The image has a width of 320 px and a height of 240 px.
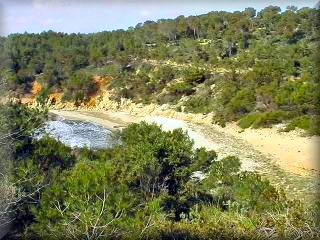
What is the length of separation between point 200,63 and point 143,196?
1644 centimetres

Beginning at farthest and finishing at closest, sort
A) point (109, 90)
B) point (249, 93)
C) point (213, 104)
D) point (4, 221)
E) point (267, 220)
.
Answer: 1. point (109, 90)
2. point (213, 104)
3. point (249, 93)
4. point (267, 220)
5. point (4, 221)

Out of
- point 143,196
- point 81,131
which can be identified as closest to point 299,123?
point 81,131

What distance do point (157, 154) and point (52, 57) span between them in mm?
15891

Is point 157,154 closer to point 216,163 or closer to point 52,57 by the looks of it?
point 216,163

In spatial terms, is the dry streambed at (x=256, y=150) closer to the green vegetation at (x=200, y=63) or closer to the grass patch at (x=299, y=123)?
the grass patch at (x=299, y=123)

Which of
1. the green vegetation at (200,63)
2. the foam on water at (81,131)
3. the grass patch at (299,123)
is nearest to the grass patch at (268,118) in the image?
the green vegetation at (200,63)

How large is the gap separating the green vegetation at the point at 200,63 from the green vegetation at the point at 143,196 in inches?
251

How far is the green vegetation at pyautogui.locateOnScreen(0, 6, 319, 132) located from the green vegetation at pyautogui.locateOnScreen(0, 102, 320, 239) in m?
6.38

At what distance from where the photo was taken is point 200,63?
20297 millimetres

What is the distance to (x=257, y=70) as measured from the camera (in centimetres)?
1568

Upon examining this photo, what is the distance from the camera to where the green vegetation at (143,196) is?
2.26 metres

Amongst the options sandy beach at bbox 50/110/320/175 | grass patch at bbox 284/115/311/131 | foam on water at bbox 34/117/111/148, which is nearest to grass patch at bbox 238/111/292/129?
sandy beach at bbox 50/110/320/175

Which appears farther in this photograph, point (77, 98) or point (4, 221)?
point (77, 98)

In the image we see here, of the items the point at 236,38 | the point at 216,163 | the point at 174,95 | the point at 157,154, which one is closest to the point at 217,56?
the point at 236,38
